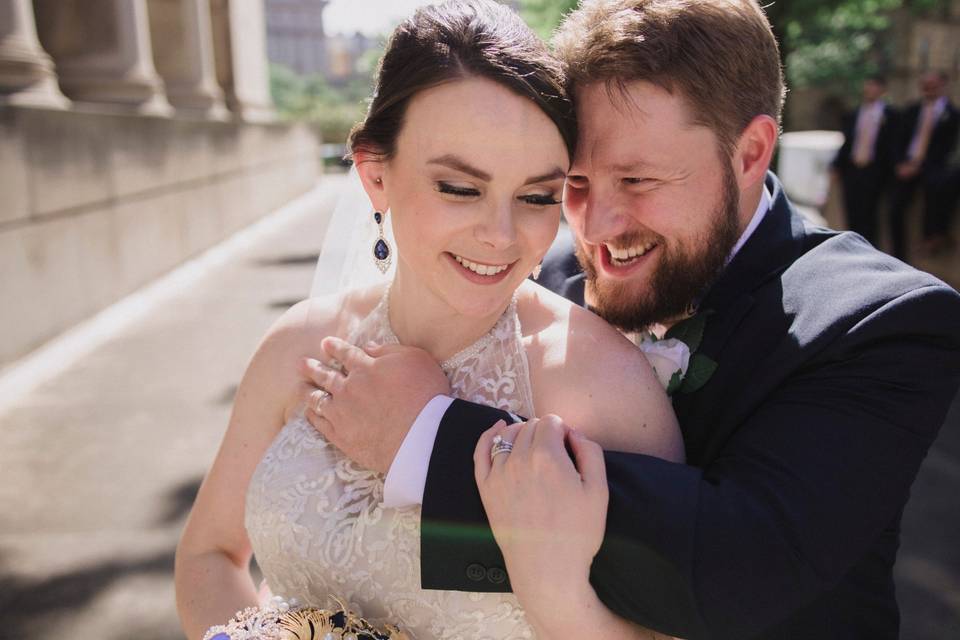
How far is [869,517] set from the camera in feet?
5.09

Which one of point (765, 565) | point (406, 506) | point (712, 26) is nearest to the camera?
point (765, 565)

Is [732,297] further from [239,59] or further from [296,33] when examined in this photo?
[296,33]

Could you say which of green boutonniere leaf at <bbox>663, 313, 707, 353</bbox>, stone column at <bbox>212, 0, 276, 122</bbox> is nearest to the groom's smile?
green boutonniere leaf at <bbox>663, 313, 707, 353</bbox>

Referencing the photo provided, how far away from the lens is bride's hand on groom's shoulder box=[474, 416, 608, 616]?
1.46 meters

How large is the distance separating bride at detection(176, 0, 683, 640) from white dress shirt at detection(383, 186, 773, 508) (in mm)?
102

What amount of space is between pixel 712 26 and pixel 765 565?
4.22 feet

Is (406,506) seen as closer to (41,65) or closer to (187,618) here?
(187,618)

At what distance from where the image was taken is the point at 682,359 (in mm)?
1887

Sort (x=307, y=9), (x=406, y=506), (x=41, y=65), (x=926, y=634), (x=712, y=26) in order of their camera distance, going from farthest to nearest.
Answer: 1. (x=307, y=9)
2. (x=41, y=65)
3. (x=926, y=634)
4. (x=712, y=26)
5. (x=406, y=506)

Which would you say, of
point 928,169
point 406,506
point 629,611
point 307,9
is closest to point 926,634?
point 629,611

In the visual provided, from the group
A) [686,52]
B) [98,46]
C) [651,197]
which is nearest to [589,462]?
[651,197]

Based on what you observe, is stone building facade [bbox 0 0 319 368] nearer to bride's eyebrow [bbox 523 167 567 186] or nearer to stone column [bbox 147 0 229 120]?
stone column [bbox 147 0 229 120]

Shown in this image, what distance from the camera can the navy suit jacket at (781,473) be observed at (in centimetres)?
148

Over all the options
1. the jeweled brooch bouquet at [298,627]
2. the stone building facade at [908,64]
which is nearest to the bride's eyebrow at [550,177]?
the jeweled brooch bouquet at [298,627]
